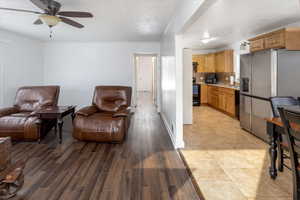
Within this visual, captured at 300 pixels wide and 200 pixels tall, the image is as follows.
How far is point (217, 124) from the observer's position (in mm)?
5613

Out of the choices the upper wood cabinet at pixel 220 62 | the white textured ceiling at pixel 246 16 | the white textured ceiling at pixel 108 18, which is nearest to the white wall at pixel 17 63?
the white textured ceiling at pixel 108 18

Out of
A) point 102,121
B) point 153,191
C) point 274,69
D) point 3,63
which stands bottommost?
point 153,191

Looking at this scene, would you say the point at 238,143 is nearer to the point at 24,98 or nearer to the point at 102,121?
the point at 102,121

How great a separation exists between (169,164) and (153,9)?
247cm

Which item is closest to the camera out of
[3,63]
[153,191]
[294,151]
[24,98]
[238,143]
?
[294,151]

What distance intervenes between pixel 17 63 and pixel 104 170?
464 centimetres

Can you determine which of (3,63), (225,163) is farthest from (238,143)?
(3,63)

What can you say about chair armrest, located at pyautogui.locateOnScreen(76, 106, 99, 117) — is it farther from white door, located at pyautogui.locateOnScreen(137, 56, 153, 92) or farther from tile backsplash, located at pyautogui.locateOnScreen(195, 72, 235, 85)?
white door, located at pyautogui.locateOnScreen(137, 56, 153, 92)

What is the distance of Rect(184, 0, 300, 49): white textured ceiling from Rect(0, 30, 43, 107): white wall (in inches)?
180

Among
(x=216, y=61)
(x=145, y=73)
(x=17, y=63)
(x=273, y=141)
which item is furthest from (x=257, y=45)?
(x=145, y=73)

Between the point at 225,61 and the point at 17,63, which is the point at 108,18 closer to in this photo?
the point at 17,63

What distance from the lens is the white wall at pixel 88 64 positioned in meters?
7.34

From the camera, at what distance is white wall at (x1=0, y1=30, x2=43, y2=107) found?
5.50 meters

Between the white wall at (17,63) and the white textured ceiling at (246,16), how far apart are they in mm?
4578
